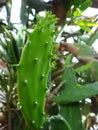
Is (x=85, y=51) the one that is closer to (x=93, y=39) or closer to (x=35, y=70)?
(x=93, y=39)

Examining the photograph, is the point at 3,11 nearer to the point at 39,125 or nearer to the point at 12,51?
the point at 12,51

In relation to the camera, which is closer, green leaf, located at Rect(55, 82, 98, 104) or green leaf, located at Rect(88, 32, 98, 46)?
green leaf, located at Rect(55, 82, 98, 104)

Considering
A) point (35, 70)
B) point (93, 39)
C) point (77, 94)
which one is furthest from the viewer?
point (93, 39)

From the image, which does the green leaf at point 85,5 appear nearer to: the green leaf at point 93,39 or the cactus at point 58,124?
the green leaf at point 93,39

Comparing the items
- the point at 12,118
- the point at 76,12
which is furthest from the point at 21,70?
the point at 76,12

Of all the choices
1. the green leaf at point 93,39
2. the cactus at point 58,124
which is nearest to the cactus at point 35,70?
the cactus at point 58,124

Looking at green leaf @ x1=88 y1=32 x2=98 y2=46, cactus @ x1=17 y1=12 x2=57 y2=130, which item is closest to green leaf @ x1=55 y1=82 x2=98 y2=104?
cactus @ x1=17 y1=12 x2=57 y2=130

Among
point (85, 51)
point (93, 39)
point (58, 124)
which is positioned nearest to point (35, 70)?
point (58, 124)

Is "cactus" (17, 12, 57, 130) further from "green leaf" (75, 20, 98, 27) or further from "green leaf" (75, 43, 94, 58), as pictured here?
"green leaf" (75, 20, 98, 27)
